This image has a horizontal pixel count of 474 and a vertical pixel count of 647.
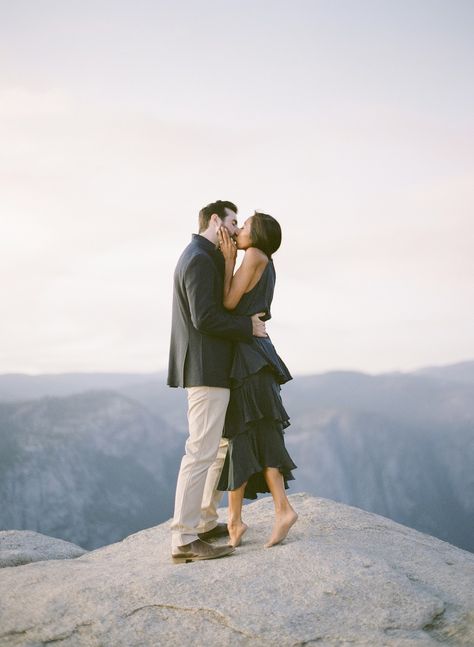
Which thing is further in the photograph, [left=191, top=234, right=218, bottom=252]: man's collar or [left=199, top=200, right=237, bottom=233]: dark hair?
[left=199, top=200, right=237, bottom=233]: dark hair

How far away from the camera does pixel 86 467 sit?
157ft

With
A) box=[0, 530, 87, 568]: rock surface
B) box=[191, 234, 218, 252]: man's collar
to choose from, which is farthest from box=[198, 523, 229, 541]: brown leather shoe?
box=[191, 234, 218, 252]: man's collar

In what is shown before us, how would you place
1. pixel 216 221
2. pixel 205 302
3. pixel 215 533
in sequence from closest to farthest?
1. pixel 205 302
2. pixel 216 221
3. pixel 215 533

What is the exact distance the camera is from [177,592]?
4.20 meters

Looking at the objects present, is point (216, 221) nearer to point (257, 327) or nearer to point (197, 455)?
point (257, 327)

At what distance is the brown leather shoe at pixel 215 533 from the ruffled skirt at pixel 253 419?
57cm

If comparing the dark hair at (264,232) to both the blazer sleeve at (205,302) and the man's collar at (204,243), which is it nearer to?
the man's collar at (204,243)

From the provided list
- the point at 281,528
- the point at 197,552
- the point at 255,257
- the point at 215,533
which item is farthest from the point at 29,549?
the point at 255,257

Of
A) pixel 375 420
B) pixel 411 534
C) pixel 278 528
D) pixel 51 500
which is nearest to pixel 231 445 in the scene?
pixel 278 528

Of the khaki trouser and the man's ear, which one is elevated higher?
the man's ear

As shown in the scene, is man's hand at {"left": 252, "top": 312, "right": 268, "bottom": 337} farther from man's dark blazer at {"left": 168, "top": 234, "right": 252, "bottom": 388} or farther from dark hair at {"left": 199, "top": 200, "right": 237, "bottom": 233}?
dark hair at {"left": 199, "top": 200, "right": 237, "bottom": 233}

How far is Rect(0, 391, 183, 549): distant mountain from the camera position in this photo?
138 feet

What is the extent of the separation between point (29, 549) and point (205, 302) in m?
3.78

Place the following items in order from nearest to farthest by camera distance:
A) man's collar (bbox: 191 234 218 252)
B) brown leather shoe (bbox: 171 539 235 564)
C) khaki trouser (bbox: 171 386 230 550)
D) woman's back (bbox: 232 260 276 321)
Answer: brown leather shoe (bbox: 171 539 235 564), khaki trouser (bbox: 171 386 230 550), man's collar (bbox: 191 234 218 252), woman's back (bbox: 232 260 276 321)
